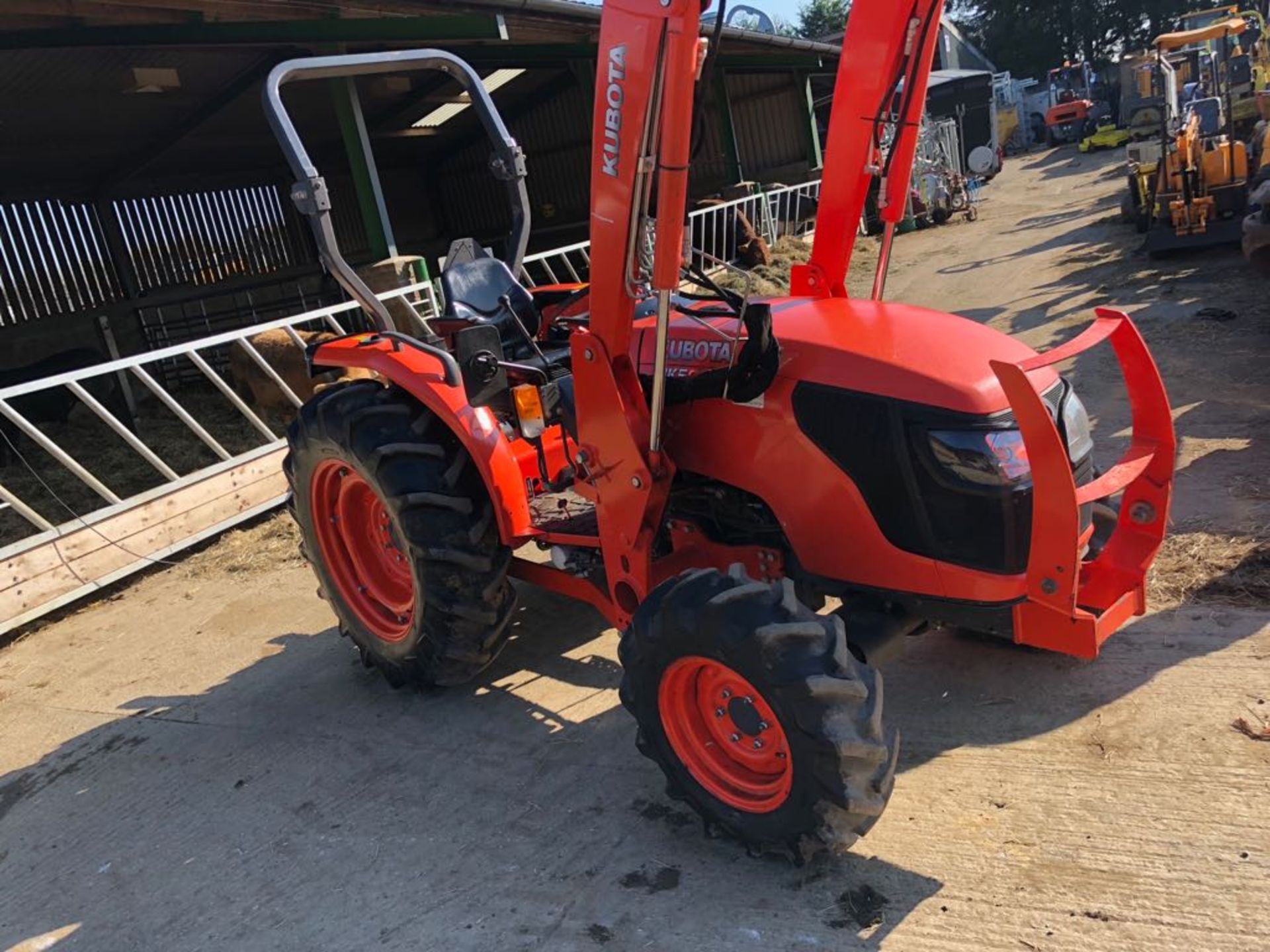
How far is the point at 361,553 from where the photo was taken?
3.86 m

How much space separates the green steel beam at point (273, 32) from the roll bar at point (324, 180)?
5.58 metres

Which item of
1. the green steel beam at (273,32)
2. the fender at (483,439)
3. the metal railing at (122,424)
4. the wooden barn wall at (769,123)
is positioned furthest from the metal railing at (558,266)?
the wooden barn wall at (769,123)

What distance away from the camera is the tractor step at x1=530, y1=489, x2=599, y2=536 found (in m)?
3.21

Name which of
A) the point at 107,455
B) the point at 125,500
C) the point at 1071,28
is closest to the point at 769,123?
the point at 107,455

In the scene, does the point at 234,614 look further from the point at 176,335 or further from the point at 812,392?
the point at 176,335

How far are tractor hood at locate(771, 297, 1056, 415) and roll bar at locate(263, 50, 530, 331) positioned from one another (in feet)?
4.77

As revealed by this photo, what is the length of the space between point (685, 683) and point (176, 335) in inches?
535

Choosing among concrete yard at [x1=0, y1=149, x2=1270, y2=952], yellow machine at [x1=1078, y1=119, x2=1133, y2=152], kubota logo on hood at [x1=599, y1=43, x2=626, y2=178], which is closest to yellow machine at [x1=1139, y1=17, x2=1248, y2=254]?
concrete yard at [x1=0, y1=149, x2=1270, y2=952]

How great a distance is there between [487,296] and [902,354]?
5.90 feet

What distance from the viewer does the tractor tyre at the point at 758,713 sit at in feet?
7.03

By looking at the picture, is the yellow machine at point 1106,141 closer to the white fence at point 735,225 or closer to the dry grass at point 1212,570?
the white fence at point 735,225

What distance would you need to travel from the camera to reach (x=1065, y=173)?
23031mm

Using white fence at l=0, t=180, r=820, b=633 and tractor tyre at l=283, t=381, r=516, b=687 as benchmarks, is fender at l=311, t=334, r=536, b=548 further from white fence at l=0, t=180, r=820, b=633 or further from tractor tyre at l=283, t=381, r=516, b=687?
white fence at l=0, t=180, r=820, b=633

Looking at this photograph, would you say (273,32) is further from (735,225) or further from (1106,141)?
(1106,141)
